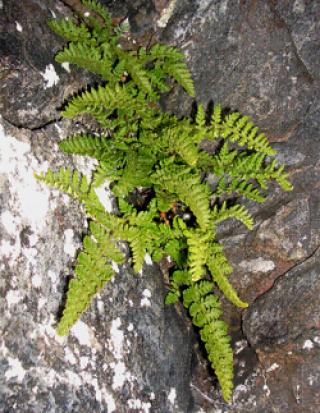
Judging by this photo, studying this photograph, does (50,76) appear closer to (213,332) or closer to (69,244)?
(69,244)

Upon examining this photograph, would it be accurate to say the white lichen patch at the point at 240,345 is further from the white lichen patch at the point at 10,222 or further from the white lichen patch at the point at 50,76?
the white lichen patch at the point at 50,76

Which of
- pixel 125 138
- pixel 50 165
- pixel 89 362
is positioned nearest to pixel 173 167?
pixel 125 138

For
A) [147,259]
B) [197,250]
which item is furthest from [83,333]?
[197,250]

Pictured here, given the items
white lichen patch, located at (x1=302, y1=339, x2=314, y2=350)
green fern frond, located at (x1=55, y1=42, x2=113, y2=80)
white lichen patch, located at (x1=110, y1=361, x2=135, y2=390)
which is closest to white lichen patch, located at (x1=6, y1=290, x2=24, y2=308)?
white lichen patch, located at (x1=110, y1=361, x2=135, y2=390)

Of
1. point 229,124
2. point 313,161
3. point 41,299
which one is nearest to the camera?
point 41,299

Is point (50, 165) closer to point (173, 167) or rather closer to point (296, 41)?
point (173, 167)

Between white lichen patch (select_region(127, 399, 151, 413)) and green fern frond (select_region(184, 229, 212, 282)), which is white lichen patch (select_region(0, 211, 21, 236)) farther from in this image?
white lichen patch (select_region(127, 399, 151, 413))
